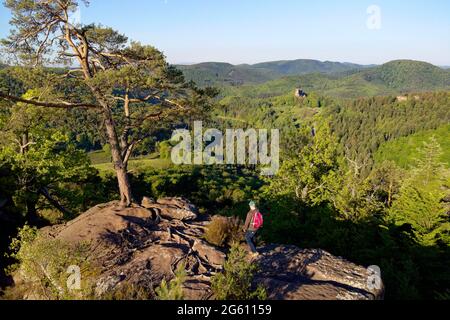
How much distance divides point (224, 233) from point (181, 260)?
7.24 ft

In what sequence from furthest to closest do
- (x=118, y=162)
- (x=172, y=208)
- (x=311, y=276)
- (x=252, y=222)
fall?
(x=172, y=208) → (x=118, y=162) → (x=252, y=222) → (x=311, y=276)

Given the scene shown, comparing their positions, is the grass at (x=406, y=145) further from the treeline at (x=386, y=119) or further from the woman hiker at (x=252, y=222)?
the woman hiker at (x=252, y=222)

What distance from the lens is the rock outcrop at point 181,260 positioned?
26.4 ft

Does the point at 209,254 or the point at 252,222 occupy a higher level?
the point at 252,222

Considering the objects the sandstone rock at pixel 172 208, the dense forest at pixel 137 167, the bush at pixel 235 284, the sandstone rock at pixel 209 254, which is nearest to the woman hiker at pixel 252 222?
the sandstone rock at pixel 209 254

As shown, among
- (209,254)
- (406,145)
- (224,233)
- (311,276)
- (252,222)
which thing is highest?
(252,222)

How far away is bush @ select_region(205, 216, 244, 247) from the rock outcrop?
0.42 meters

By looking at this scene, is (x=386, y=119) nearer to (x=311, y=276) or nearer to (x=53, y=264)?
(x=311, y=276)

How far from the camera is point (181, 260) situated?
370 inches

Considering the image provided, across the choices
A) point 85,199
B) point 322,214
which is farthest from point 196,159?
point 322,214

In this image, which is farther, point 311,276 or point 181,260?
point 181,260

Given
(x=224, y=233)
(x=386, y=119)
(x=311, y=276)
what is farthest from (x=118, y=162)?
(x=386, y=119)

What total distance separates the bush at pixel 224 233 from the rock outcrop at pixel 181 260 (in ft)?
1.38

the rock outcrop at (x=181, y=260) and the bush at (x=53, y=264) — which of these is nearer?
the bush at (x=53, y=264)
